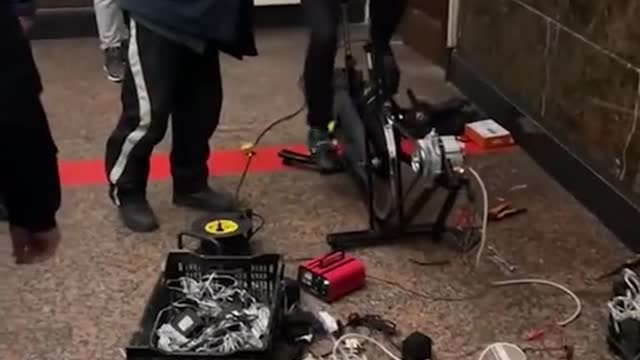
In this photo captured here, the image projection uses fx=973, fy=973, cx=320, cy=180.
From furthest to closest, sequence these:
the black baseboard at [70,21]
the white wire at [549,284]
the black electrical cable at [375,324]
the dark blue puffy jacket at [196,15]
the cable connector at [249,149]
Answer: the black baseboard at [70,21] → the cable connector at [249,149] → the dark blue puffy jacket at [196,15] → the white wire at [549,284] → the black electrical cable at [375,324]

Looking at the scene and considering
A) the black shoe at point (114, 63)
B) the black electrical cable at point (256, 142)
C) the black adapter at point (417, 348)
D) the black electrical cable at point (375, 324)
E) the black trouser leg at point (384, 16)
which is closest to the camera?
the black adapter at point (417, 348)

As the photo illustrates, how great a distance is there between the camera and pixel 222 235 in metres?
2.61

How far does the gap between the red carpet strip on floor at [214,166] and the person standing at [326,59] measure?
0.18 m

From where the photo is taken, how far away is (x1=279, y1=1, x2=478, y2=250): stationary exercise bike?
2.69 metres

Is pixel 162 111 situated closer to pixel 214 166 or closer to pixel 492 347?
pixel 214 166

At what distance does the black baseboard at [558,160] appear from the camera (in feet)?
9.34

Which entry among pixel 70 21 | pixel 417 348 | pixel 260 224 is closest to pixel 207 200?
pixel 260 224

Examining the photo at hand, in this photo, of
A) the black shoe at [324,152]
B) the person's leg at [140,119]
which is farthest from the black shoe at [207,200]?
the black shoe at [324,152]

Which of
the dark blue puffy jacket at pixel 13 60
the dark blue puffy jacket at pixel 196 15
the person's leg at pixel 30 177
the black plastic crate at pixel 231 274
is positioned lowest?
the black plastic crate at pixel 231 274

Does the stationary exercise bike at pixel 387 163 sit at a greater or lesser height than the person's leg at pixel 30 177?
lesser

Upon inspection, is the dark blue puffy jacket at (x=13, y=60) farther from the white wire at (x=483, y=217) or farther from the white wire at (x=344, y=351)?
the white wire at (x=483, y=217)

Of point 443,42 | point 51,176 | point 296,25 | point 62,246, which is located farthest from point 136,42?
point 296,25

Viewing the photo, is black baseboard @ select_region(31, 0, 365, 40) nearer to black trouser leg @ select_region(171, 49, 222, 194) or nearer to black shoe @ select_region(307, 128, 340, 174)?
black shoe @ select_region(307, 128, 340, 174)

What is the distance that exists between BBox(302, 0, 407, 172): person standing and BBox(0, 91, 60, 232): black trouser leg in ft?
5.23
